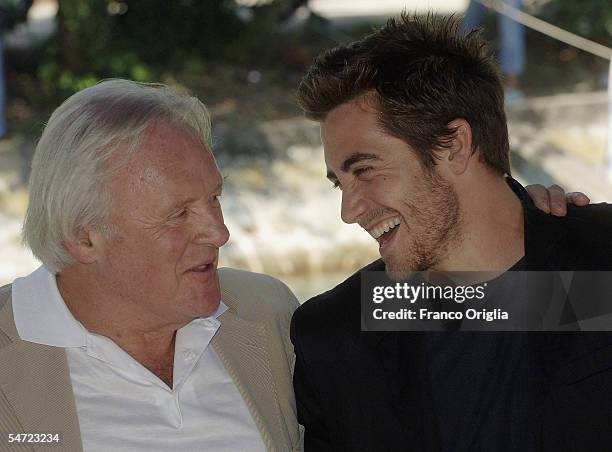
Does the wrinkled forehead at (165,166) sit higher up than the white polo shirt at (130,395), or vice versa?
the wrinkled forehead at (165,166)

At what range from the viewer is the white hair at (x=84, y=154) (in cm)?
205

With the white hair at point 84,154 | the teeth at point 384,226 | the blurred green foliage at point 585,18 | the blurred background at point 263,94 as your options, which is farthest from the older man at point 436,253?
the blurred green foliage at point 585,18

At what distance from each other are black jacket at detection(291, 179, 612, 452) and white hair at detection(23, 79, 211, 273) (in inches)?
21.2

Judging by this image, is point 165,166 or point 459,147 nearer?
point 165,166

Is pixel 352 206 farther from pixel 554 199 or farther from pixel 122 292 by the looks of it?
pixel 122 292

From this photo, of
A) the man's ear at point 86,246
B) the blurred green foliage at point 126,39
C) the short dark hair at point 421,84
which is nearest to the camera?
the man's ear at point 86,246

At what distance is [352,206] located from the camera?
233 centimetres

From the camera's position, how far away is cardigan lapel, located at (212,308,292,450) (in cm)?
217

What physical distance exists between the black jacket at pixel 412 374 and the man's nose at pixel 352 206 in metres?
0.15

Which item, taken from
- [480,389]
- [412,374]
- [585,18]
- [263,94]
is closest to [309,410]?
[412,374]

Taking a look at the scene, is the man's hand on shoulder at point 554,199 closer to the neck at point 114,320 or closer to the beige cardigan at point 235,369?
the beige cardigan at point 235,369

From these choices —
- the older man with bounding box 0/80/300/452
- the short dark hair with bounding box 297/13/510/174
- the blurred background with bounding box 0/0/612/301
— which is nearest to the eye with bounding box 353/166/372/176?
the short dark hair with bounding box 297/13/510/174

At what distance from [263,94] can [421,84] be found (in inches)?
300

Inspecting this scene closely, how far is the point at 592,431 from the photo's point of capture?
6.67 ft
